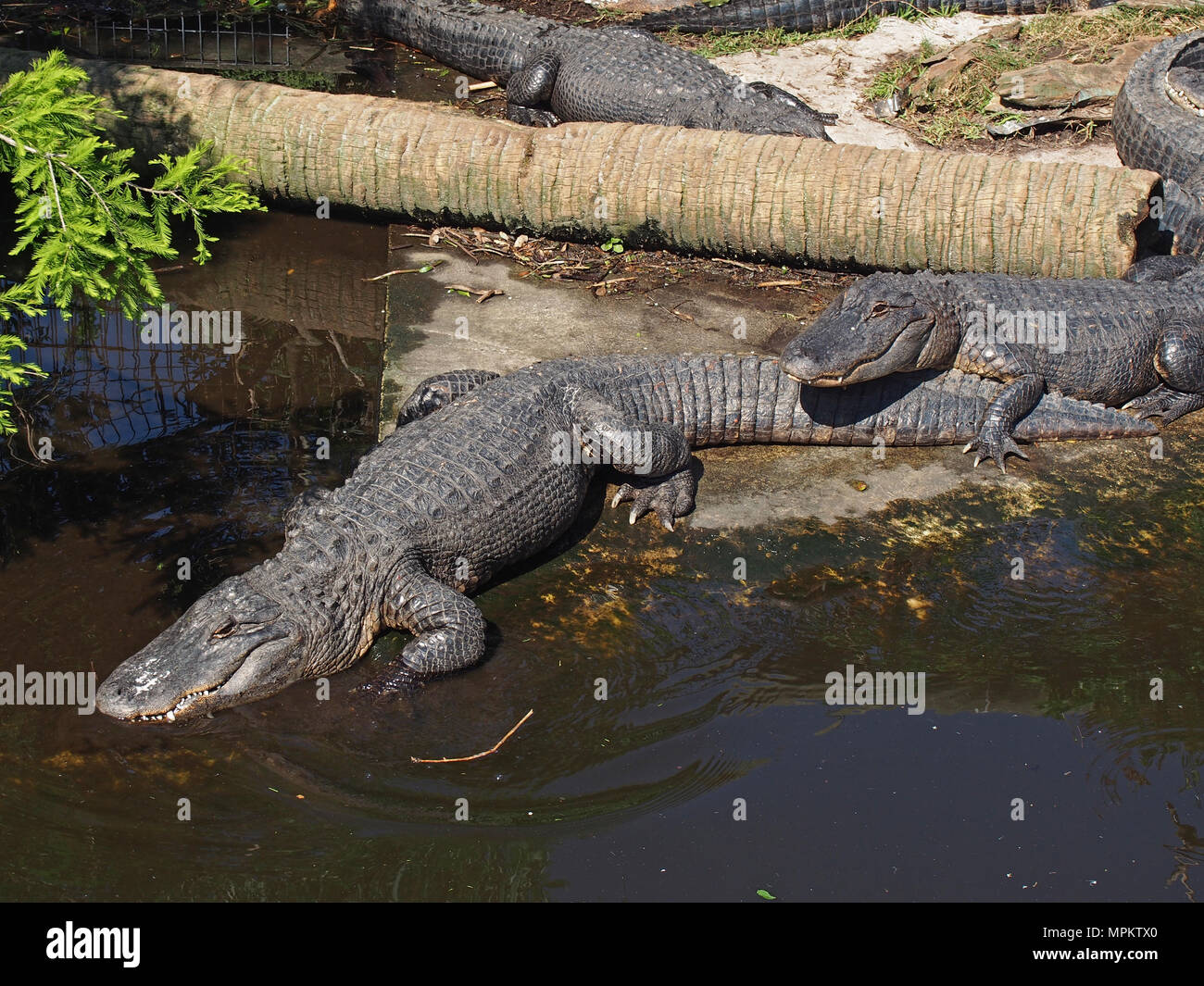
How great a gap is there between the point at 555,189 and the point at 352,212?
150 cm

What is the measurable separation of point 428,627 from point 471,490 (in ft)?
2.11

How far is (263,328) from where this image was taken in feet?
22.3

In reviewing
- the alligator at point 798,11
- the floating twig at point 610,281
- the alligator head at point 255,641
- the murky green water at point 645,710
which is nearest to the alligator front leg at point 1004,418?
the murky green water at point 645,710

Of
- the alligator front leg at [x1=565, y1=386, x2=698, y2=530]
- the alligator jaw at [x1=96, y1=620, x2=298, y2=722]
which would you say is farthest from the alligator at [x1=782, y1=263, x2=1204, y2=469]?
the alligator jaw at [x1=96, y1=620, x2=298, y2=722]

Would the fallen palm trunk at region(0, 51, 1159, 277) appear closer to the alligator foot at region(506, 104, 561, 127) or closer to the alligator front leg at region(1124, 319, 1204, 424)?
the alligator front leg at region(1124, 319, 1204, 424)

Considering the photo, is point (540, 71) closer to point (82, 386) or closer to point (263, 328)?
point (263, 328)

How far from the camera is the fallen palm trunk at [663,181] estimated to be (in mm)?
7219

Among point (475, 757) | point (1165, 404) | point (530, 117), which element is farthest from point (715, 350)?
point (530, 117)

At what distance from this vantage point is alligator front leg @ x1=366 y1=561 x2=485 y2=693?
4.52 meters

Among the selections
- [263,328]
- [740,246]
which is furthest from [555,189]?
[263,328]

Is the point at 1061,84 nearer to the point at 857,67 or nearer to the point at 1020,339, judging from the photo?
the point at 857,67

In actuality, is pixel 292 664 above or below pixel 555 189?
below

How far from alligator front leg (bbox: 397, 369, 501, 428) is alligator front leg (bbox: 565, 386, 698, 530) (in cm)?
58

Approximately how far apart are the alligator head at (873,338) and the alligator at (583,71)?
3090mm
